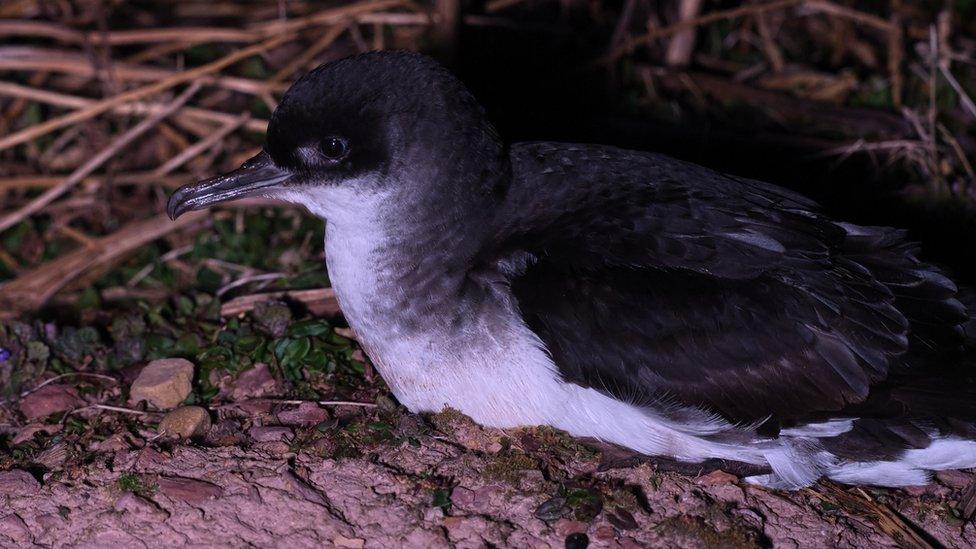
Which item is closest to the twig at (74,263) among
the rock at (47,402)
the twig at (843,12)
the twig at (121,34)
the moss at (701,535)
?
the twig at (121,34)

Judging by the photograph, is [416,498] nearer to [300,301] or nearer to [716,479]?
[716,479]

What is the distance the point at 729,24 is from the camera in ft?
25.2

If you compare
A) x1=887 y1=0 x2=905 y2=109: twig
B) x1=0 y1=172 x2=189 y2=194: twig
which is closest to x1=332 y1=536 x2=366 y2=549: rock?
x1=0 y1=172 x2=189 y2=194: twig

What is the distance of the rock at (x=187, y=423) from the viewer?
13.9 feet

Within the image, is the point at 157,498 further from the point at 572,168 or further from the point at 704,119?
the point at 704,119

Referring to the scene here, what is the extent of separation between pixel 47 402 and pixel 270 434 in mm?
1005

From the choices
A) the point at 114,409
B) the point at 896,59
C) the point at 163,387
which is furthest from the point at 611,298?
the point at 896,59

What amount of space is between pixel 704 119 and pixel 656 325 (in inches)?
130

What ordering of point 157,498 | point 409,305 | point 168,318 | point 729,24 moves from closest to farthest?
point 157,498 → point 409,305 → point 168,318 → point 729,24

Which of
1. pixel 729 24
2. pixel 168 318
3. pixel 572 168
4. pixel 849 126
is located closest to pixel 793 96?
pixel 849 126

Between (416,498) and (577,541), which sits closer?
(577,541)

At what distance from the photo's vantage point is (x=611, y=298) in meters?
3.87

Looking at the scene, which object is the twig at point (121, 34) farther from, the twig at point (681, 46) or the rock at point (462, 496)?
the rock at point (462, 496)

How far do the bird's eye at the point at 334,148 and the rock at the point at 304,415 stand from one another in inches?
38.8
